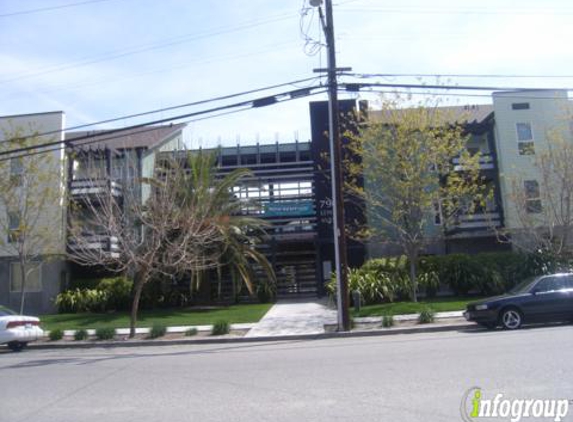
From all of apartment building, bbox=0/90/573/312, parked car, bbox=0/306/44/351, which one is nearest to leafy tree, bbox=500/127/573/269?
apartment building, bbox=0/90/573/312

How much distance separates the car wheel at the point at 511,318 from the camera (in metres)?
14.2

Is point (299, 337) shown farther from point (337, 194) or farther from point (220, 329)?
point (337, 194)

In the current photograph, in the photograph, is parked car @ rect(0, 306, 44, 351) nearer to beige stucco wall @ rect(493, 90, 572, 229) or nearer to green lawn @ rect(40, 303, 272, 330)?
green lawn @ rect(40, 303, 272, 330)

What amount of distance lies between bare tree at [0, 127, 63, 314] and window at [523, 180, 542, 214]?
19.5 m

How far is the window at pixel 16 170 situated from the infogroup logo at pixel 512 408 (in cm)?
1951

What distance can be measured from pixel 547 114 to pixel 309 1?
56.4ft

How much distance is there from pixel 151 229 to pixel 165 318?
424 centimetres

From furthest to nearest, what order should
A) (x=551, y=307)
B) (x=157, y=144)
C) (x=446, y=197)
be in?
1. (x=157, y=144)
2. (x=446, y=197)
3. (x=551, y=307)

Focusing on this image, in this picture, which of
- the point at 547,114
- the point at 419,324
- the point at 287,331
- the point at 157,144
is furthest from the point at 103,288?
the point at 547,114

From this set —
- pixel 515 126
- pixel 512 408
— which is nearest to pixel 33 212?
pixel 512 408

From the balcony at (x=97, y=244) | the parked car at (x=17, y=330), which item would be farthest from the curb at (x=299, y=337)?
the balcony at (x=97, y=244)

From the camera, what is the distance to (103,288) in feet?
80.0

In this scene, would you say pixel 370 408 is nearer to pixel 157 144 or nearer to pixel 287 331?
pixel 287 331

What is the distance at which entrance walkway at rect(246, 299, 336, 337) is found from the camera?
15.9 m
